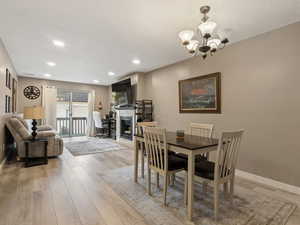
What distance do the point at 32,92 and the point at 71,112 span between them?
1.68 metres

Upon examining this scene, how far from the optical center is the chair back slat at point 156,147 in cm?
201

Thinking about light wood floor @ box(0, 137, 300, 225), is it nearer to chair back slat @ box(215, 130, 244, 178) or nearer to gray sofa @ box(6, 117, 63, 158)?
gray sofa @ box(6, 117, 63, 158)

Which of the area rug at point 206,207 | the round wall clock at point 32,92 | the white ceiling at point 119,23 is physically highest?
the white ceiling at point 119,23

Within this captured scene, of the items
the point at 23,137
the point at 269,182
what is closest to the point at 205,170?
the point at 269,182

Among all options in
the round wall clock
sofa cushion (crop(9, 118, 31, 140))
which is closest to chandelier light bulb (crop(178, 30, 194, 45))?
sofa cushion (crop(9, 118, 31, 140))

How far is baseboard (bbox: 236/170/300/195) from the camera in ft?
7.89

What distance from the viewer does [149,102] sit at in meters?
5.17

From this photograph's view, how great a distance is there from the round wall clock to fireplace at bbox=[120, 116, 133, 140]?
3.41 m

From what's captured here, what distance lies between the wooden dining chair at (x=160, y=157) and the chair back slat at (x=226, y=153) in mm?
499

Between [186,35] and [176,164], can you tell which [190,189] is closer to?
[176,164]

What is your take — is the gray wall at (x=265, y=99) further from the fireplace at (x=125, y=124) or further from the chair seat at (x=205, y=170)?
the fireplace at (x=125, y=124)

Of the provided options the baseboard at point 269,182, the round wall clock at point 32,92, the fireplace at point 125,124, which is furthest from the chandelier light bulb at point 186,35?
the round wall clock at point 32,92

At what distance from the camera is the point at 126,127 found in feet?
20.2

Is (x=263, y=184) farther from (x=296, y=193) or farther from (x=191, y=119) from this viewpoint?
(x=191, y=119)
